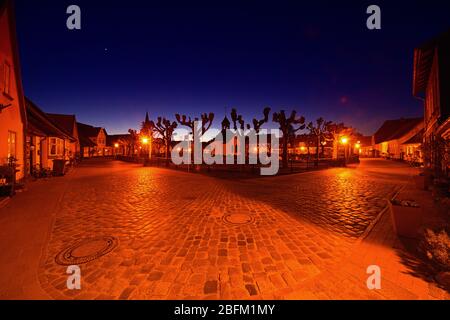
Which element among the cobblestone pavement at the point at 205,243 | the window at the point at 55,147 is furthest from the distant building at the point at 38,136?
the cobblestone pavement at the point at 205,243

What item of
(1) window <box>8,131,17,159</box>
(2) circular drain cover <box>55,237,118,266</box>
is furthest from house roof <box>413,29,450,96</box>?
(1) window <box>8,131,17,159</box>

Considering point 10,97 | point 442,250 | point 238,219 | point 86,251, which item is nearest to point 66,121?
point 10,97

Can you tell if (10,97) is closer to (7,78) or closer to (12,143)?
(7,78)

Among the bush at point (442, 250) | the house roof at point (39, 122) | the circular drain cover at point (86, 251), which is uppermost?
the house roof at point (39, 122)

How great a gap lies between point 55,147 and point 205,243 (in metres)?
22.8

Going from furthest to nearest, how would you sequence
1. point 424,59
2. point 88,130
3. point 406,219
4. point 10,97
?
point 88,130
point 424,59
point 10,97
point 406,219

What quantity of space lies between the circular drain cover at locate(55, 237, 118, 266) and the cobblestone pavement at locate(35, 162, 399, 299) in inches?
5.5

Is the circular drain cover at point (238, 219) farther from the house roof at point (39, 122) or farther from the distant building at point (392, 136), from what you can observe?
the distant building at point (392, 136)

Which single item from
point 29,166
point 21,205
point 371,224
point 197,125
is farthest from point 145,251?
point 197,125

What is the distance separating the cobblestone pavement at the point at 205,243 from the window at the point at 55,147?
1560 centimetres

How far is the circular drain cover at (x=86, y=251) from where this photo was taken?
365 cm

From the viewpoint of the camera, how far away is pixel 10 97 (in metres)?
10.6

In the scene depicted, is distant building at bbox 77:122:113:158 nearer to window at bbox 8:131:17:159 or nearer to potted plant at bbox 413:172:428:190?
window at bbox 8:131:17:159

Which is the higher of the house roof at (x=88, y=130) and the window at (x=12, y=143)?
the house roof at (x=88, y=130)
